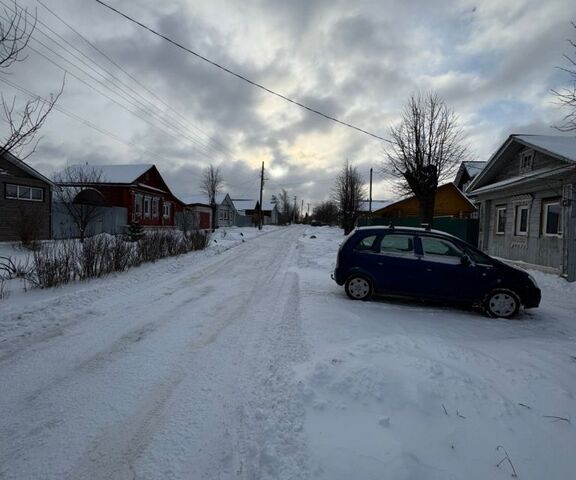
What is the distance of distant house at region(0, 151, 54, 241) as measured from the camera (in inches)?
805

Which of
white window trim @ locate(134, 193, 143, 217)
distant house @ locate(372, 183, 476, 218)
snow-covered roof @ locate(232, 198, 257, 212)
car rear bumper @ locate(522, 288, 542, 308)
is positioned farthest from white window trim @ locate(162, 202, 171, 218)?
snow-covered roof @ locate(232, 198, 257, 212)

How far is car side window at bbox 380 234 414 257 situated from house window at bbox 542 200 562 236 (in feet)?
26.8

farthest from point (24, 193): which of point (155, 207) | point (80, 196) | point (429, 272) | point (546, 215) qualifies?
point (546, 215)

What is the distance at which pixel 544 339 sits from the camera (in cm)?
577

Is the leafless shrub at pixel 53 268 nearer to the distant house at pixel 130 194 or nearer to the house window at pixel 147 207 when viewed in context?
the distant house at pixel 130 194

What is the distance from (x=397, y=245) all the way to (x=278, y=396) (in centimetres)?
534

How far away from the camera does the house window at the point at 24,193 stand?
69.7 ft

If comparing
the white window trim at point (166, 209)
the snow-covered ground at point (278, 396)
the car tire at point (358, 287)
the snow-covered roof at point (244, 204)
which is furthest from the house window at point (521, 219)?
the snow-covered roof at point (244, 204)

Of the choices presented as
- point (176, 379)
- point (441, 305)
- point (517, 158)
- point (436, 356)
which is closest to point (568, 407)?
point (436, 356)

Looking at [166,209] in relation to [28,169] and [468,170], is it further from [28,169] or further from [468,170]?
[468,170]

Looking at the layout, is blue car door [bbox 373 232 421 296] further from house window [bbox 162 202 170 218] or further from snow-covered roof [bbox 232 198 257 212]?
snow-covered roof [bbox 232 198 257 212]

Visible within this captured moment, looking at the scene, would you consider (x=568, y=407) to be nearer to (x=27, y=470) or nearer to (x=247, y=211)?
(x=27, y=470)

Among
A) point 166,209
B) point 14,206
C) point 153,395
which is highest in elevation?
point 166,209

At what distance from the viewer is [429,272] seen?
7.61m
